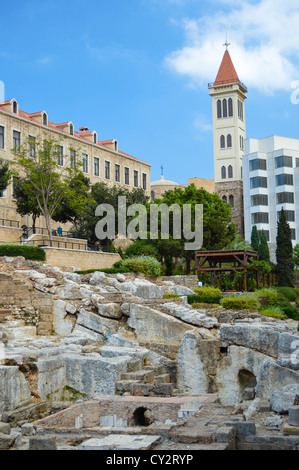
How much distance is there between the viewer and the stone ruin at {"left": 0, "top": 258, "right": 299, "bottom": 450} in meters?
11.0

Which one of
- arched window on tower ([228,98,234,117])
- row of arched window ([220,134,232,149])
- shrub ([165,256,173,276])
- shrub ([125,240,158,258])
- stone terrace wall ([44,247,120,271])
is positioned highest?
arched window on tower ([228,98,234,117])

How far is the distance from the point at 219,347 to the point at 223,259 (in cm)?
1853

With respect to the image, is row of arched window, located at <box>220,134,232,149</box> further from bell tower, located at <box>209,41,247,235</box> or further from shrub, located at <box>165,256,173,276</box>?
shrub, located at <box>165,256,173,276</box>

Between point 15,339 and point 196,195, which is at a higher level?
point 196,195

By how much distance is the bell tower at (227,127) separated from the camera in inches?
2899

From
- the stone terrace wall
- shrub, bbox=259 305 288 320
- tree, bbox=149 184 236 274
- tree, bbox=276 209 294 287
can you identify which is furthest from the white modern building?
shrub, bbox=259 305 288 320

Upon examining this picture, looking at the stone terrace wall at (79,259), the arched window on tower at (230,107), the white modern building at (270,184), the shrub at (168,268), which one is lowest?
the shrub at (168,268)

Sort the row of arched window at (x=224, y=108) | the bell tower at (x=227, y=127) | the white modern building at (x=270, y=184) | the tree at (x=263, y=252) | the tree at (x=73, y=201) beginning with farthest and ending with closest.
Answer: the row of arched window at (x=224, y=108) < the bell tower at (x=227, y=127) < the white modern building at (x=270, y=184) < the tree at (x=263, y=252) < the tree at (x=73, y=201)

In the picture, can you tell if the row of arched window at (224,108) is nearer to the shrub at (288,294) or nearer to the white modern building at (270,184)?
the white modern building at (270,184)

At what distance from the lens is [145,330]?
22125mm

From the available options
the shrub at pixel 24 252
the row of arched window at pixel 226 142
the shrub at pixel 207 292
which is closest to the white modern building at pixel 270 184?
the row of arched window at pixel 226 142

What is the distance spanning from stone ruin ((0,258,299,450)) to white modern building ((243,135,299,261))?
1519 inches

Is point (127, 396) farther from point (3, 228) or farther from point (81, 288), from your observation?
point (3, 228)

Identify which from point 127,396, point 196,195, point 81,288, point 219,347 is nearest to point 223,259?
point 196,195
